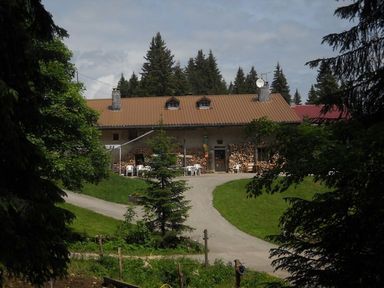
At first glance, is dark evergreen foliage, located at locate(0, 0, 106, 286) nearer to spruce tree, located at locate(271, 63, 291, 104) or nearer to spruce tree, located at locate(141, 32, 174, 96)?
spruce tree, located at locate(141, 32, 174, 96)

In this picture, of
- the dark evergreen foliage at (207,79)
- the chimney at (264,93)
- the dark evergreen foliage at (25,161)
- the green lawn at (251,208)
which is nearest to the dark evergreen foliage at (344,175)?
the dark evergreen foliage at (25,161)

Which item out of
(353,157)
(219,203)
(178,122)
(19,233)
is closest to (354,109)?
(353,157)

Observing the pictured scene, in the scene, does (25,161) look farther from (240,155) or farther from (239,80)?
(239,80)

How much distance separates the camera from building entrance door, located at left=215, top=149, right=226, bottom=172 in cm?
4294

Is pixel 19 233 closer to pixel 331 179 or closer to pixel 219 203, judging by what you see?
pixel 331 179

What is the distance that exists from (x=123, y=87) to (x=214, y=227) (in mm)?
72379

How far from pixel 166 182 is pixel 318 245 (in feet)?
49.1

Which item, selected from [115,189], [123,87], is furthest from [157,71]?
[115,189]

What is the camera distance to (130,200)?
101 feet

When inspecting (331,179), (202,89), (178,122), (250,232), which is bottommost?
(250,232)

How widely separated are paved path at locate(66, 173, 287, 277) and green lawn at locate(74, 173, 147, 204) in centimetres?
77

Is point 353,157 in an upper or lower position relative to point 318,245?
upper

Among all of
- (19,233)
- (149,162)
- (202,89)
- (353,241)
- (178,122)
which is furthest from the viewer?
(202,89)

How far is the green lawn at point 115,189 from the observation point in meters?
31.7
